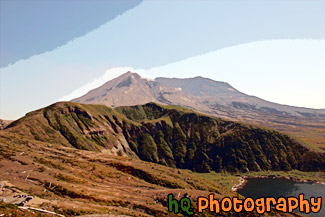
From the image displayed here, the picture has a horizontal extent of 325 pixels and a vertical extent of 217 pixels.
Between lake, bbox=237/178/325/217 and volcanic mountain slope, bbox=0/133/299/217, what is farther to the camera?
lake, bbox=237/178/325/217

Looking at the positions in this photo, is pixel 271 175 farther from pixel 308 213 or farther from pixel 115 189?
pixel 115 189

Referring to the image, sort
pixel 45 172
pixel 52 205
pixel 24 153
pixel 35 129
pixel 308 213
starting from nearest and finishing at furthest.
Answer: pixel 52 205
pixel 45 172
pixel 24 153
pixel 308 213
pixel 35 129

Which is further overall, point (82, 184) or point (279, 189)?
point (279, 189)

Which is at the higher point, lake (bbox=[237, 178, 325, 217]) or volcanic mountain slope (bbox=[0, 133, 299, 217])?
volcanic mountain slope (bbox=[0, 133, 299, 217])

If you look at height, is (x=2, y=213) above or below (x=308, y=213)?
above

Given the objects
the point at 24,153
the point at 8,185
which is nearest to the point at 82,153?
the point at 24,153

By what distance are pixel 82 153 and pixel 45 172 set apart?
41.9 m

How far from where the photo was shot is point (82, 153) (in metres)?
124

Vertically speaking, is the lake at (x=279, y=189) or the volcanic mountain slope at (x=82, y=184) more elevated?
the volcanic mountain slope at (x=82, y=184)

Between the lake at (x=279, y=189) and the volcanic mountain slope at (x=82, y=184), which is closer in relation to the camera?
the volcanic mountain slope at (x=82, y=184)

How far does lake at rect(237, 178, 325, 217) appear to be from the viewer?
478ft

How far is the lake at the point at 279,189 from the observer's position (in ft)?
478

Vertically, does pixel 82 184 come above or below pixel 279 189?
above

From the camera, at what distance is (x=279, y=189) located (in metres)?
158
